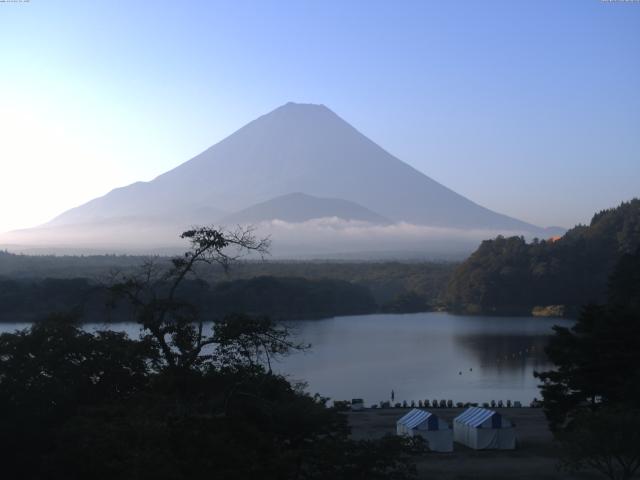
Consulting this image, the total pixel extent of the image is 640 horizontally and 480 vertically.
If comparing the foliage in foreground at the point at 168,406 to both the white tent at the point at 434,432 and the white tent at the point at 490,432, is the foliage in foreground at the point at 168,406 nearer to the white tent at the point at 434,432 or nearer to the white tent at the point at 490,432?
the white tent at the point at 434,432

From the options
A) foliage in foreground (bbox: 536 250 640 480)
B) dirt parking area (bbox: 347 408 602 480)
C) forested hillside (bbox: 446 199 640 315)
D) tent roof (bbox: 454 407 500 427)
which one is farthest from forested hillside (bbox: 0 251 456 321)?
foliage in foreground (bbox: 536 250 640 480)

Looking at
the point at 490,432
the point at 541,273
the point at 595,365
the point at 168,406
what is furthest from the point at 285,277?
the point at 168,406

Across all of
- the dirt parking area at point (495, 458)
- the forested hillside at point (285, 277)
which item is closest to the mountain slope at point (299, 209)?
the forested hillside at point (285, 277)

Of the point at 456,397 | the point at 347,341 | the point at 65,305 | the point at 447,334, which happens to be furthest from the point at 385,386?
the point at 65,305

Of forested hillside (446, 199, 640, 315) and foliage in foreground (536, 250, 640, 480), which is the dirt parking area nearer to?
foliage in foreground (536, 250, 640, 480)

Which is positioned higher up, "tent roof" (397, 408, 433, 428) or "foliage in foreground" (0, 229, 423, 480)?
"foliage in foreground" (0, 229, 423, 480)

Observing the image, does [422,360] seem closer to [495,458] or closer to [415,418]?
[415,418]
